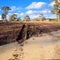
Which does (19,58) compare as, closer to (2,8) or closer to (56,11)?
(56,11)

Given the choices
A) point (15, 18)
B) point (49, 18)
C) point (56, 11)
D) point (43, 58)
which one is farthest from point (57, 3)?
point (43, 58)

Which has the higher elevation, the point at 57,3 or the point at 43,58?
the point at 57,3

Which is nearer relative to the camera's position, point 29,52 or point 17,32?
point 29,52

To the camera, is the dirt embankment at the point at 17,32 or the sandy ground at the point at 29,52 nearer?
the sandy ground at the point at 29,52

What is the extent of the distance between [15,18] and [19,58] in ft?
294

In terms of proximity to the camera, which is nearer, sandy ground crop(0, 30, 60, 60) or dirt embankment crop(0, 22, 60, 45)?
sandy ground crop(0, 30, 60, 60)

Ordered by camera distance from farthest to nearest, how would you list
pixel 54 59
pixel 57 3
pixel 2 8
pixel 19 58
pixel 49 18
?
1. pixel 2 8
2. pixel 49 18
3. pixel 57 3
4. pixel 19 58
5. pixel 54 59

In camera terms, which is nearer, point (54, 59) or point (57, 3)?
point (54, 59)

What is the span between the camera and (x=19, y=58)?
10.1 metres

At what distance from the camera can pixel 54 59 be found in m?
9.36

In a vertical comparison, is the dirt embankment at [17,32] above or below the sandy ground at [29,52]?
below

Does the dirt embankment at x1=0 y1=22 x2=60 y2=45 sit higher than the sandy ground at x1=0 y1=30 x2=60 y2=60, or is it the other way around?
the sandy ground at x1=0 y1=30 x2=60 y2=60

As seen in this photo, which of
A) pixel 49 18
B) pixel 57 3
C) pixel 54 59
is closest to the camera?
pixel 54 59

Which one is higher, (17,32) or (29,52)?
(29,52)
